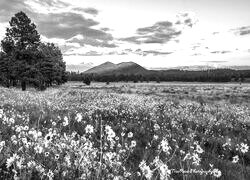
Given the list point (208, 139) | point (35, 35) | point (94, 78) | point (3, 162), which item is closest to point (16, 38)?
point (35, 35)

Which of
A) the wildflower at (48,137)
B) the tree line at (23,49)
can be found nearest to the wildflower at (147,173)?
the wildflower at (48,137)

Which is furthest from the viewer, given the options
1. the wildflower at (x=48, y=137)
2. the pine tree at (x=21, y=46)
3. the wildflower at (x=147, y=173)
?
the pine tree at (x=21, y=46)

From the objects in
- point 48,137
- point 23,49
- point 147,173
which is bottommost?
point 147,173

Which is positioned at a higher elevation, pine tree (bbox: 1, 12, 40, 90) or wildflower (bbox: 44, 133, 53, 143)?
pine tree (bbox: 1, 12, 40, 90)

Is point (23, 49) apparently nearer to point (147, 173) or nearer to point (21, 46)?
point (21, 46)

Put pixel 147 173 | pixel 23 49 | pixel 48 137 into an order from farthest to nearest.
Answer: pixel 23 49, pixel 48 137, pixel 147 173

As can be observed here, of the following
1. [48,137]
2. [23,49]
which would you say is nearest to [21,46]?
[23,49]

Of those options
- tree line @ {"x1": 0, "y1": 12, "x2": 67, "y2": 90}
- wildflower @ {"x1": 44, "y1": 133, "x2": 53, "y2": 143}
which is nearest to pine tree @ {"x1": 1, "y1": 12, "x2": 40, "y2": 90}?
tree line @ {"x1": 0, "y1": 12, "x2": 67, "y2": 90}

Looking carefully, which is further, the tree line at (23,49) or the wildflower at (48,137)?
the tree line at (23,49)

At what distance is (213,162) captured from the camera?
6.77 meters

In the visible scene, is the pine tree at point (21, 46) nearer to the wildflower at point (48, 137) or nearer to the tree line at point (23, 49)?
the tree line at point (23, 49)

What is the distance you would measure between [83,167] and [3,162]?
1.15 meters

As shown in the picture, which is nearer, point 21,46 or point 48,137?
point 48,137

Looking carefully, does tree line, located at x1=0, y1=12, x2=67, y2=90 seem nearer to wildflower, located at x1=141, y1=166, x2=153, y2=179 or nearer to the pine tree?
the pine tree
